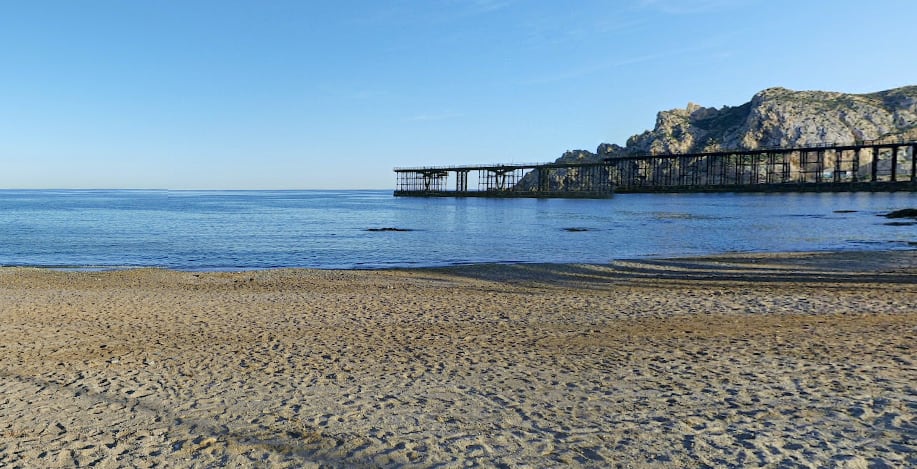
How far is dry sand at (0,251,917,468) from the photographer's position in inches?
193

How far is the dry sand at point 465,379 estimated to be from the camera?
16.1 feet

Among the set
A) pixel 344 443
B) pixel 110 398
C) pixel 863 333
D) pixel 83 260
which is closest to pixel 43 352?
pixel 110 398

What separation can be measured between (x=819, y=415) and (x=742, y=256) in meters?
19.6

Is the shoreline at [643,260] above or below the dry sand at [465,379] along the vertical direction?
below

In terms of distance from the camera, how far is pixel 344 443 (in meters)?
5.05

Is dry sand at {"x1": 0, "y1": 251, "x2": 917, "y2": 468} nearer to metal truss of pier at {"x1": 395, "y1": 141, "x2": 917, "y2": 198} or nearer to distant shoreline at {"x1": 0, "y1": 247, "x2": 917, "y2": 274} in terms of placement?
distant shoreline at {"x1": 0, "y1": 247, "x2": 917, "y2": 274}

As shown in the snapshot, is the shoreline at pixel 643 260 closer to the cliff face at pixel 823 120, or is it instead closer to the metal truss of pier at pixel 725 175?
the metal truss of pier at pixel 725 175

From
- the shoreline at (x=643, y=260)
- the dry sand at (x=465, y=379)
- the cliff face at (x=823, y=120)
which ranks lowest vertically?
the shoreline at (x=643, y=260)

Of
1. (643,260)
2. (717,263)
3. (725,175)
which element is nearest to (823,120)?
(725,175)

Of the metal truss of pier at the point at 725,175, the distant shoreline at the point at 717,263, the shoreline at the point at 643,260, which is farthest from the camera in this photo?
the metal truss of pier at the point at 725,175

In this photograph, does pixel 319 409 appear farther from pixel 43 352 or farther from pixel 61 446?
pixel 43 352

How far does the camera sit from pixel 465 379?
22.9 ft

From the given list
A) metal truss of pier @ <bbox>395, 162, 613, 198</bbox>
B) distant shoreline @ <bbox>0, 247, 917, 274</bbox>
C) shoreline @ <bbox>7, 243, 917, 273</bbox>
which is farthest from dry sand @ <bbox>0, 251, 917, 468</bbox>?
metal truss of pier @ <bbox>395, 162, 613, 198</bbox>

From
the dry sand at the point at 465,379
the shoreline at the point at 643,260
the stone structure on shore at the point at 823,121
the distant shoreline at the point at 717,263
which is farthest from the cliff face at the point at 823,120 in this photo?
the dry sand at the point at 465,379
